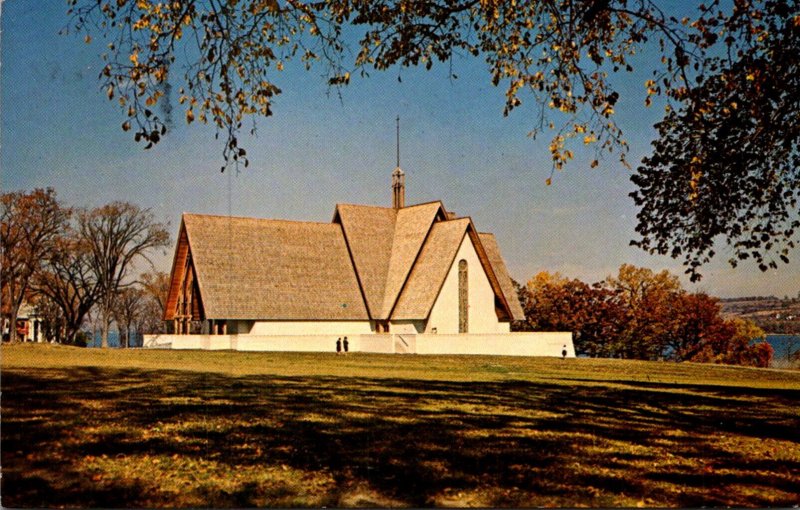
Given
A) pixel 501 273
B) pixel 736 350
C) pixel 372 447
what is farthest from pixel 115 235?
pixel 501 273

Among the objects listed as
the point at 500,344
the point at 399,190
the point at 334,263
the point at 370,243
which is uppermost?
the point at 399,190

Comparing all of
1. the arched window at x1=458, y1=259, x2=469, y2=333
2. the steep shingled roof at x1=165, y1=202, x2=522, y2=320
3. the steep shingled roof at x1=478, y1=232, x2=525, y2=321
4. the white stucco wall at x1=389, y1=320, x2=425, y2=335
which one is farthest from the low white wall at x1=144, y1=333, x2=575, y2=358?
the steep shingled roof at x1=478, y1=232, x2=525, y2=321

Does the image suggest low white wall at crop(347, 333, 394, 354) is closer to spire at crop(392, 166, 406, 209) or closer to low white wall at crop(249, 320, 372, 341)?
low white wall at crop(249, 320, 372, 341)

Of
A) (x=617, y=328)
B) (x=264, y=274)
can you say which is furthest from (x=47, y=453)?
(x=617, y=328)

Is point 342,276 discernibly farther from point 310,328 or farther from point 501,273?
point 501,273

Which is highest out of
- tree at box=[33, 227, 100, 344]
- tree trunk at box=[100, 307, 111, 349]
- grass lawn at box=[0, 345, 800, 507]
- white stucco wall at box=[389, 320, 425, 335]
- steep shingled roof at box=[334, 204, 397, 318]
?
steep shingled roof at box=[334, 204, 397, 318]

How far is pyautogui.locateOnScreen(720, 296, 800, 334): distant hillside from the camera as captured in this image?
1189cm

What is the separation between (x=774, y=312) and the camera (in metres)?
12.1

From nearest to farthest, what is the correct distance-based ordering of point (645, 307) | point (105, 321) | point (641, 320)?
point (105, 321), point (645, 307), point (641, 320)

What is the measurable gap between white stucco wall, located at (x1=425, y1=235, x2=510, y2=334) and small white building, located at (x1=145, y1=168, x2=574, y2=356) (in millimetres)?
64

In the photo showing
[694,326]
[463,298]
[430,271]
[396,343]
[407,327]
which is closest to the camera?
[694,326]

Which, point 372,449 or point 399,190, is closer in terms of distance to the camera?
point 372,449

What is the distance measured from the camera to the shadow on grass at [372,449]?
7.07m

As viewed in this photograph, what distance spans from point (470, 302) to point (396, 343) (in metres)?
8.83
